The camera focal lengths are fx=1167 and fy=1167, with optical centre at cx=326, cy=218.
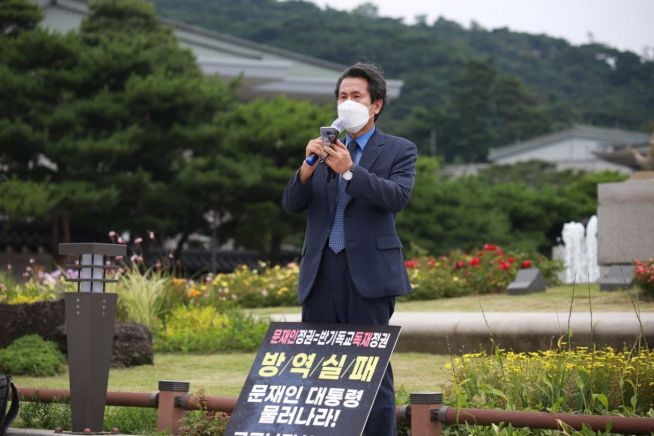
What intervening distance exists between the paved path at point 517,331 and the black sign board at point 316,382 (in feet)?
13.3

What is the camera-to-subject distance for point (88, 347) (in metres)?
7.29

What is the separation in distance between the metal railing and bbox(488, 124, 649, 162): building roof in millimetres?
59840

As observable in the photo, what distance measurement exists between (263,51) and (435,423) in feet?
158

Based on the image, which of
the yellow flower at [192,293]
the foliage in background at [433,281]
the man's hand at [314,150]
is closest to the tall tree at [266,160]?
the foliage in background at [433,281]

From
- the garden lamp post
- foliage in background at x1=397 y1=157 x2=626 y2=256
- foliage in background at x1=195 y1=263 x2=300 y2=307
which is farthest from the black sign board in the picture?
foliage in background at x1=397 y1=157 x2=626 y2=256

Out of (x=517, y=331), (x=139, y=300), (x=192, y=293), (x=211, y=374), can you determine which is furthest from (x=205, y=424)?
(x=192, y=293)

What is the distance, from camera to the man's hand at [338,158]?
5508mm

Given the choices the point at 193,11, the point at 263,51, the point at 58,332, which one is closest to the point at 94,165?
the point at 58,332

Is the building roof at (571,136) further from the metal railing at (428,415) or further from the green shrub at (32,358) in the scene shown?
the metal railing at (428,415)

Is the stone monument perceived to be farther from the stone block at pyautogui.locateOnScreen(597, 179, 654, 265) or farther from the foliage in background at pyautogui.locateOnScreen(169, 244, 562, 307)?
the foliage in background at pyautogui.locateOnScreen(169, 244, 562, 307)

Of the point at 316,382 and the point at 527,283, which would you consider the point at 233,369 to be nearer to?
the point at 316,382

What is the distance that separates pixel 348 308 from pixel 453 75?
6609 centimetres

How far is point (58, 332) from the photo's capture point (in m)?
11.9

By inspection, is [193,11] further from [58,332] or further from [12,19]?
[58,332]
